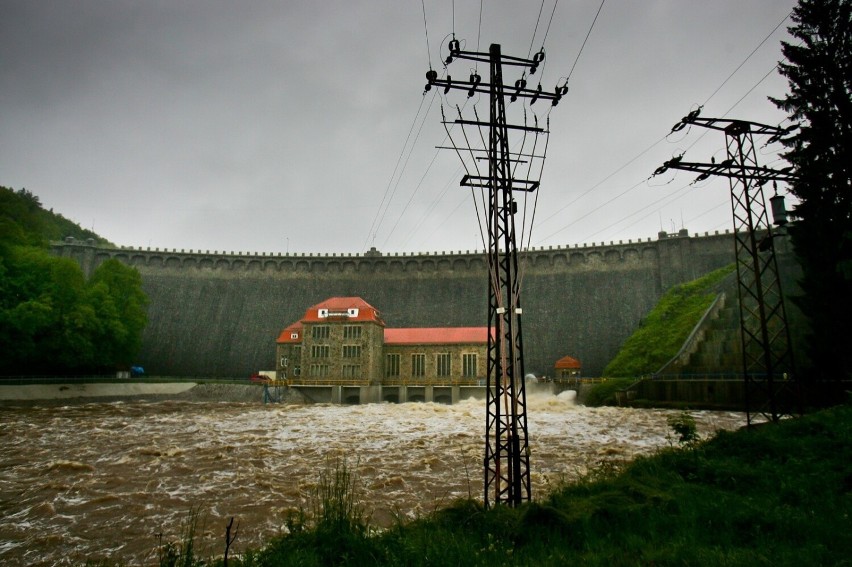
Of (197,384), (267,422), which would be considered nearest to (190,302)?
(197,384)

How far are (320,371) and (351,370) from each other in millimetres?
3603

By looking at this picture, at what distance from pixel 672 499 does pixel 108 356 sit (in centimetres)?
4950

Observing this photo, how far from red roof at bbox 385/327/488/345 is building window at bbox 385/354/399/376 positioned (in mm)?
1675

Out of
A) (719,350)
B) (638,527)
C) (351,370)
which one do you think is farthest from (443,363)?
(638,527)

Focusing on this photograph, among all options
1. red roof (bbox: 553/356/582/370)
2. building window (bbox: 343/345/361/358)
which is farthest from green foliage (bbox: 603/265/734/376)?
building window (bbox: 343/345/361/358)

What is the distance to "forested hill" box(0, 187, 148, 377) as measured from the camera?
3772cm

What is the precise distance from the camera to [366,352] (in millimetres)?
58312

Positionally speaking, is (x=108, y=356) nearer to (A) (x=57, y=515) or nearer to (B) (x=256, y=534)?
(A) (x=57, y=515)

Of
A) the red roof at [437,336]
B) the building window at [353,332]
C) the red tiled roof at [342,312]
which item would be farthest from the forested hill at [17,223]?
the red roof at [437,336]

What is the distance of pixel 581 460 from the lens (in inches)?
719

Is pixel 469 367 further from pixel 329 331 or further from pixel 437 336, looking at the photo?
pixel 329 331

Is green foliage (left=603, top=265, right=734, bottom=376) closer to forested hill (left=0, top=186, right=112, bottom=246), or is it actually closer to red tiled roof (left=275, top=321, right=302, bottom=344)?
red tiled roof (left=275, top=321, right=302, bottom=344)

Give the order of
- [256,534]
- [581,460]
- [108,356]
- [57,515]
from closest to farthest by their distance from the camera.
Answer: [256,534], [57,515], [581,460], [108,356]

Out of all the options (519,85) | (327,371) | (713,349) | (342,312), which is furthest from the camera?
(342,312)
